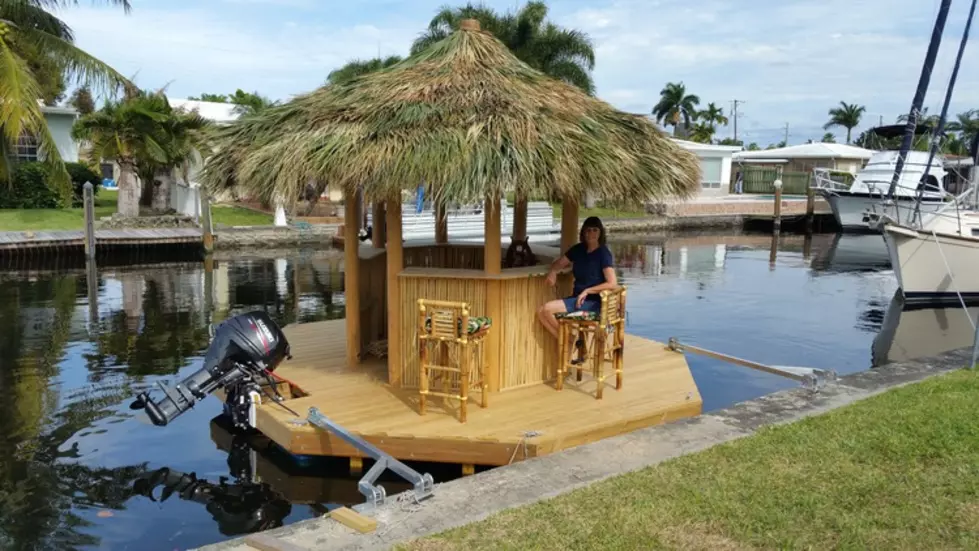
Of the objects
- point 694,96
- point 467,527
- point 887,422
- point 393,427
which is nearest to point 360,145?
point 393,427

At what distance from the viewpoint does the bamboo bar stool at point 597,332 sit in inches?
269

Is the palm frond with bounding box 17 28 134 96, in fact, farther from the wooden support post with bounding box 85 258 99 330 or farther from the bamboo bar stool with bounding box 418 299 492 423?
the bamboo bar stool with bounding box 418 299 492 423

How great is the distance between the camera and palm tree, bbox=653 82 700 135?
7294 centimetres

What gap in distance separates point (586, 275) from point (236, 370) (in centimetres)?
332

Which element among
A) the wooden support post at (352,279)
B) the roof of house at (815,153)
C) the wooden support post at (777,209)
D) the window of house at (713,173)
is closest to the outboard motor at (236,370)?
the wooden support post at (352,279)

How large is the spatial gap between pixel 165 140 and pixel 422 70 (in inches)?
813

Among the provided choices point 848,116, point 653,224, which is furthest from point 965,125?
point 653,224

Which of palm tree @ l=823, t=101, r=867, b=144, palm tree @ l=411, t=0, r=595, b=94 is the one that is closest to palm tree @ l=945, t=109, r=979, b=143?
palm tree @ l=823, t=101, r=867, b=144

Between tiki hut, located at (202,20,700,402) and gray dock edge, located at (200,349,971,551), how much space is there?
4.91ft

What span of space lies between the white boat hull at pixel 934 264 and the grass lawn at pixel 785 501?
45.3 ft

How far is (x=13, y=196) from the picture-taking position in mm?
28828

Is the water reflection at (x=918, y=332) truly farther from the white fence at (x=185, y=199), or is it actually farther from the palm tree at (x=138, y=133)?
the white fence at (x=185, y=199)

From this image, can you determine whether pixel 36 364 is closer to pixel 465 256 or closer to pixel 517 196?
pixel 465 256

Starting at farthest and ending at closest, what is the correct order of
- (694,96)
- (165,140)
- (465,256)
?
(694,96), (165,140), (465,256)
